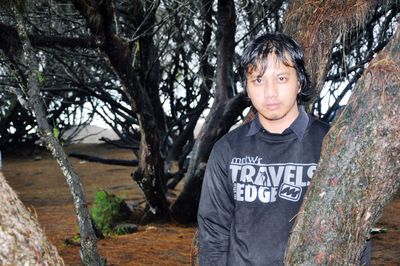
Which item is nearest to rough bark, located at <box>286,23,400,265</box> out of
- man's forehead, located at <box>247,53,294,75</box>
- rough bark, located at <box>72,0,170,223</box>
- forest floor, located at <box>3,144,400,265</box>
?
man's forehead, located at <box>247,53,294,75</box>

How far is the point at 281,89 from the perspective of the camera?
2.09 meters

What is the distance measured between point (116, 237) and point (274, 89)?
15.8ft

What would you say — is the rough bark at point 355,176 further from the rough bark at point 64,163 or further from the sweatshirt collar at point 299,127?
the rough bark at point 64,163

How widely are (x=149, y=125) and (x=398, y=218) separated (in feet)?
12.3

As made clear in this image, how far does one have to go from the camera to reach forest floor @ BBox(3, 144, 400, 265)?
542cm

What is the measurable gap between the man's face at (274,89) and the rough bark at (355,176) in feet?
1.59

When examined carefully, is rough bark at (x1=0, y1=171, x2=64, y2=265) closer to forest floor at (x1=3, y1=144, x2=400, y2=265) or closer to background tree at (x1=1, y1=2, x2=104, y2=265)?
forest floor at (x1=3, y1=144, x2=400, y2=265)

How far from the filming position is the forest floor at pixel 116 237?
213 inches

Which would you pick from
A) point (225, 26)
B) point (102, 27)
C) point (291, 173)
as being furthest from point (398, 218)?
point (291, 173)

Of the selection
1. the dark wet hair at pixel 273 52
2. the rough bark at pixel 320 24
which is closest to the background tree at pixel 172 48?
the rough bark at pixel 320 24

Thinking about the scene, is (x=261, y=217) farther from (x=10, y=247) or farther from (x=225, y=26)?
(x=225, y=26)

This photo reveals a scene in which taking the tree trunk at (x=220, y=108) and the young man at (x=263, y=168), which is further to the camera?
the tree trunk at (x=220, y=108)

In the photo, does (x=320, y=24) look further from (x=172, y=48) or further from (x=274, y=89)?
(x=172, y=48)

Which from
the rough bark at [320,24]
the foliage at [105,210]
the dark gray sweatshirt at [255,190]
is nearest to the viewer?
the dark gray sweatshirt at [255,190]
